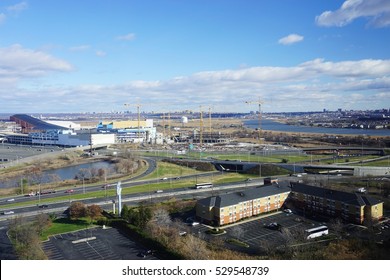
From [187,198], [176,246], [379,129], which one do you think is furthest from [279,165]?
[379,129]

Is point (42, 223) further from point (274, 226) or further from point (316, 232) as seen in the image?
point (316, 232)

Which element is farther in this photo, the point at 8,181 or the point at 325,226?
the point at 8,181

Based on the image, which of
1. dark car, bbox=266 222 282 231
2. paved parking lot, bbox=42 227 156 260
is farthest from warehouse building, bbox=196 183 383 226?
paved parking lot, bbox=42 227 156 260

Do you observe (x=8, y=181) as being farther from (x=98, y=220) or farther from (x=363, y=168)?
(x=363, y=168)

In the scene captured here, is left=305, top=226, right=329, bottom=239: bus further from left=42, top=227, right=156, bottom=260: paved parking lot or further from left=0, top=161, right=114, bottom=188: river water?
left=0, top=161, right=114, bottom=188: river water

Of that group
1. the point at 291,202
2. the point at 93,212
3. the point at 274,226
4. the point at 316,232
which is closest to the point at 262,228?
the point at 274,226

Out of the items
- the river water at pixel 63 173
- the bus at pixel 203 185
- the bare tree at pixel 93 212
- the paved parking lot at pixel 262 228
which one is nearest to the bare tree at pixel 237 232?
the paved parking lot at pixel 262 228

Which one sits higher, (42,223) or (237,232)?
(42,223)
